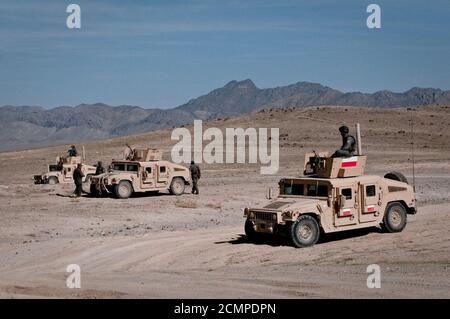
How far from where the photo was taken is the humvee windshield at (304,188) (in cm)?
1691

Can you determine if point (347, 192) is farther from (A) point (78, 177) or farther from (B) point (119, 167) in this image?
(A) point (78, 177)

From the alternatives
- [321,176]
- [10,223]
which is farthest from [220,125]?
[321,176]

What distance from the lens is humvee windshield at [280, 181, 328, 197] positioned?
666 inches

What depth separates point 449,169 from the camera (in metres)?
41.9

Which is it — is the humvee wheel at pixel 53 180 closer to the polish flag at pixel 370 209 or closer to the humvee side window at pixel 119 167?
the humvee side window at pixel 119 167

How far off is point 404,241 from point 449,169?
2689cm

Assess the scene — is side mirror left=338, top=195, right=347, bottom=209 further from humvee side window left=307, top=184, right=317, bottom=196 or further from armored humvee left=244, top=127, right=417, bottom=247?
humvee side window left=307, top=184, right=317, bottom=196

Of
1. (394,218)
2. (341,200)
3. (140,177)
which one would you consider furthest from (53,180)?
(341,200)

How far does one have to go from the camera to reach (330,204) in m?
16.7

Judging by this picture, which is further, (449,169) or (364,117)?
(364,117)

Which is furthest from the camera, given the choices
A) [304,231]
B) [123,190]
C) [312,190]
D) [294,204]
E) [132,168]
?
[132,168]

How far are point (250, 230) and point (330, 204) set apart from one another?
6.91 feet

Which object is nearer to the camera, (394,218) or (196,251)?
(196,251)
